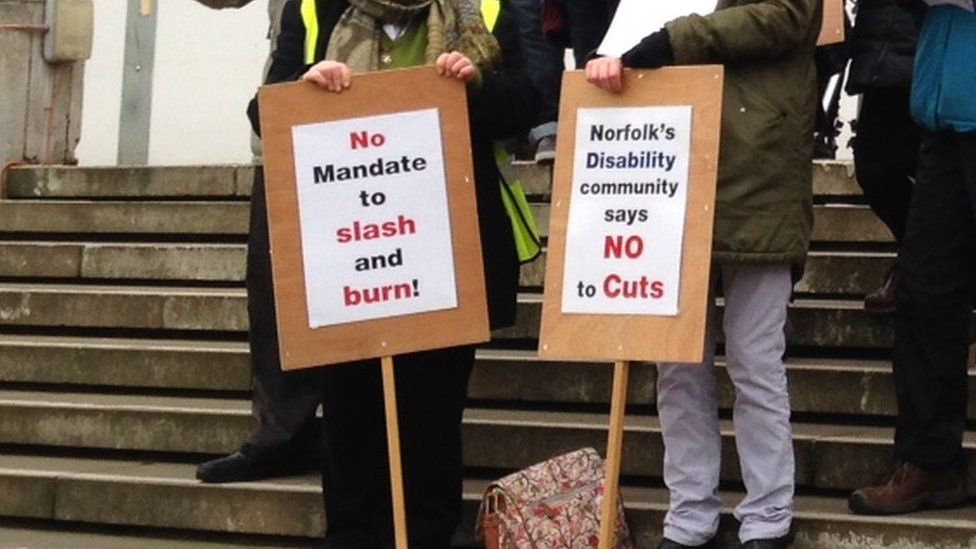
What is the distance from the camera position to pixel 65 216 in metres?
9.89

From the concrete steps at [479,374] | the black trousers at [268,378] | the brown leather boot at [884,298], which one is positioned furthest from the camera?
the brown leather boot at [884,298]

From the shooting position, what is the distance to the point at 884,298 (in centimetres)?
769

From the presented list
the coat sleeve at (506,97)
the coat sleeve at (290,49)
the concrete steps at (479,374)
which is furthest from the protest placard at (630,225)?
the concrete steps at (479,374)

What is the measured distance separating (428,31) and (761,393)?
1.32m

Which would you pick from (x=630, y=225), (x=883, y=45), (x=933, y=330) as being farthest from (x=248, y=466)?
(x=883, y=45)

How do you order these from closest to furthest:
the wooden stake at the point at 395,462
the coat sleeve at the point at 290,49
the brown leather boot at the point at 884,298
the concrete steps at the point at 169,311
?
1. the wooden stake at the point at 395,462
2. the coat sleeve at the point at 290,49
3. the brown leather boot at the point at 884,298
4. the concrete steps at the point at 169,311

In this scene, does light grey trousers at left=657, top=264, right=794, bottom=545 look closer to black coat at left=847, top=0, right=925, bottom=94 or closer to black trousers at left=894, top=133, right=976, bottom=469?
black trousers at left=894, top=133, right=976, bottom=469

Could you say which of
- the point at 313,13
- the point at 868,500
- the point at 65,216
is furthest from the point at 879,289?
the point at 65,216

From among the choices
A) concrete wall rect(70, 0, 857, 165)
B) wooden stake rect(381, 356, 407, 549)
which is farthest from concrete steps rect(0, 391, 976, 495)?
concrete wall rect(70, 0, 857, 165)

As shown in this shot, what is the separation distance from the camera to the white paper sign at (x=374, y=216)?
6.41 m

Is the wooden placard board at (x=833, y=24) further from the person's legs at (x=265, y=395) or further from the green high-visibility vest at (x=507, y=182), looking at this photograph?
the person's legs at (x=265, y=395)

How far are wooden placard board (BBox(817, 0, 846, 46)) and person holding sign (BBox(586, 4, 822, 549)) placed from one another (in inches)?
31.5

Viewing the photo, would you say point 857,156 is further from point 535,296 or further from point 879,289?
point 535,296

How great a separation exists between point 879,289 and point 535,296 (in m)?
1.29
